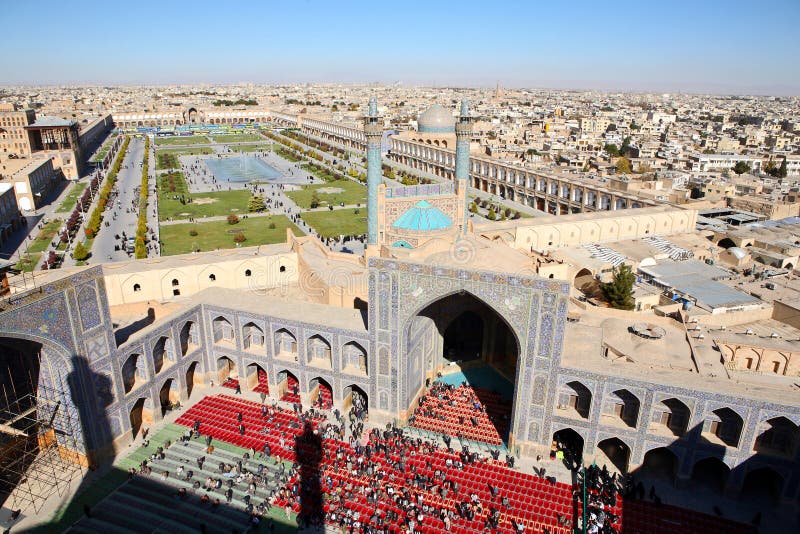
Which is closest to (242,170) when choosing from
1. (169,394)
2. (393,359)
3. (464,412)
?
(169,394)

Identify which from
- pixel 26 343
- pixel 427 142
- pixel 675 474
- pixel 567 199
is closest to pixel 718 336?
pixel 675 474

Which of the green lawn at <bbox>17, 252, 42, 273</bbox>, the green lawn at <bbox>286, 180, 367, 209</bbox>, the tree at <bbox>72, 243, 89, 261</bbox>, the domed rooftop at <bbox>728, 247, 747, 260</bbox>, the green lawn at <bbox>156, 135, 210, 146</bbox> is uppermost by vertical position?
the domed rooftop at <bbox>728, 247, 747, 260</bbox>

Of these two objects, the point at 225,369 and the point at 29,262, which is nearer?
the point at 225,369

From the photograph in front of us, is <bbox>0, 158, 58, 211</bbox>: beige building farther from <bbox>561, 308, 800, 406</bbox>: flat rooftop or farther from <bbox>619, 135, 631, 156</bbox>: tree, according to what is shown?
<bbox>619, 135, 631, 156</bbox>: tree

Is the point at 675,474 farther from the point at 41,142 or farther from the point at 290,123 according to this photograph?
the point at 290,123

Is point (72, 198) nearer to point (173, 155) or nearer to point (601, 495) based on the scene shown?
point (173, 155)

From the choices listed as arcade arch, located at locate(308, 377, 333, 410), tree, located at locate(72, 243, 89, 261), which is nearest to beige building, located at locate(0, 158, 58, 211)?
tree, located at locate(72, 243, 89, 261)

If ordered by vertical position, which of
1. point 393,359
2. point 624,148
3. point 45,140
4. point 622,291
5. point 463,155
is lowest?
point 624,148
